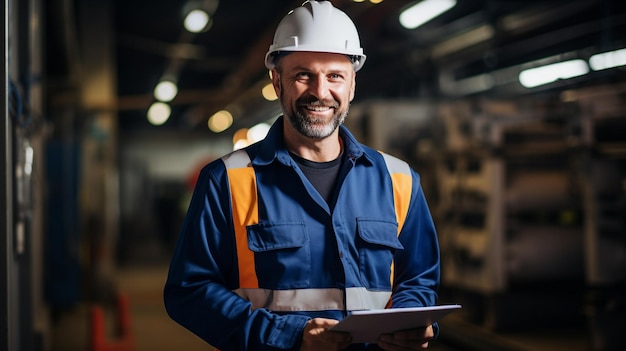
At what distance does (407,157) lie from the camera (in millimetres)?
11539

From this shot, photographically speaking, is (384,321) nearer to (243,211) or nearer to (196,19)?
(243,211)

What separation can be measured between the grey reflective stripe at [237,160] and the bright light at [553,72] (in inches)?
229

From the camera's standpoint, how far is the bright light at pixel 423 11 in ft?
28.1

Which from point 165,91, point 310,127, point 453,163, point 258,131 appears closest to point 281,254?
point 310,127

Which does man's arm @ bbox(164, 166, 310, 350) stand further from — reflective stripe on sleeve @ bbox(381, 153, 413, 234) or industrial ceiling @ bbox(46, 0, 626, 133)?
industrial ceiling @ bbox(46, 0, 626, 133)

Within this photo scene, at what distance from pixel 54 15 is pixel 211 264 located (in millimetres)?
6727

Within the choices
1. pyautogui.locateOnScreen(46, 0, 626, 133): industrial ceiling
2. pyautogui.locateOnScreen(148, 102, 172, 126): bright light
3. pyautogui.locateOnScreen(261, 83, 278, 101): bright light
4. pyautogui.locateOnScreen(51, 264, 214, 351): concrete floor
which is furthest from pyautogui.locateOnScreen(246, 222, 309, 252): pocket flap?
pyautogui.locateOnScreen(148, 102, 172, 126): bright light

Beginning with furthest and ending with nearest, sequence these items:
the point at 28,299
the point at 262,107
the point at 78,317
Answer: the point at 262,107
the point at 78,317
the point at 28,299

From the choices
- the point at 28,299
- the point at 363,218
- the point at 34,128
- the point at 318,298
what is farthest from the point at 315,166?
the point at 34,128

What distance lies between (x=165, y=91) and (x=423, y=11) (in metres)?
7.72

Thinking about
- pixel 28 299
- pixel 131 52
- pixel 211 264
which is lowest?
pixel 28 299

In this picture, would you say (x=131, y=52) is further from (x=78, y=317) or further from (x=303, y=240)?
(x=303, y=240)

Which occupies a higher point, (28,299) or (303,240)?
(303,240)

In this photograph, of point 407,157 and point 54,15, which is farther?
point 407,157
